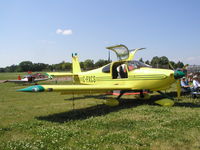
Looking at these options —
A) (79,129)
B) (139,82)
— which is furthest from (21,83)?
(79,129)

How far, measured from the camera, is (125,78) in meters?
8.98

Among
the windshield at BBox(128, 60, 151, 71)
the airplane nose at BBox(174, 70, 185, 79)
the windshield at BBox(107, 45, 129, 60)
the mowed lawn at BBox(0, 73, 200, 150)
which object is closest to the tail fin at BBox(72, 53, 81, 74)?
the windshield at BBox(107, 45, 129, 60)

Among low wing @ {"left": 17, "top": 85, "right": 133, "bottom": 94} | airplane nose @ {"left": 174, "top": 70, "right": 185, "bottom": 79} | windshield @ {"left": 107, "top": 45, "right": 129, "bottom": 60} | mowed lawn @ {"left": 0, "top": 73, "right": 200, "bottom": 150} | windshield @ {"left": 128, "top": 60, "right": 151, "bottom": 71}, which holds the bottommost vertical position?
mowed lawn @ {"left": 0, "top": 73, "right": 200, "bottom": 150}

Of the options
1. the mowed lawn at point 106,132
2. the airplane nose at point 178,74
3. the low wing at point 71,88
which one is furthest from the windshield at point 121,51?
the mowed lawn at point 106,132

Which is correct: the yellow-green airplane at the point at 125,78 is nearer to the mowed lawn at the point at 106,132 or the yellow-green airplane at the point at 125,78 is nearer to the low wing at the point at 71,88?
the low wing at the point at 71,88

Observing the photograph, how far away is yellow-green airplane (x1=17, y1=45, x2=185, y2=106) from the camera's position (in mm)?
7348

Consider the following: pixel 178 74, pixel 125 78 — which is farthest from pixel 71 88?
pixel 178 74

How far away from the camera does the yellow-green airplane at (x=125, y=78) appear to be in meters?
7.35

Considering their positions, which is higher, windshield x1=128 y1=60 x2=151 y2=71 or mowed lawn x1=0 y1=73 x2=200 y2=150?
windshield x1=128 y1=60 x2=151 y2=71

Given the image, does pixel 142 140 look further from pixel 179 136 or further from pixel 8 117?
pixel 8 117

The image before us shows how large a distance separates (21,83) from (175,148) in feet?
77.4

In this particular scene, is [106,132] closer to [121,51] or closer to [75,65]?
[121,51]

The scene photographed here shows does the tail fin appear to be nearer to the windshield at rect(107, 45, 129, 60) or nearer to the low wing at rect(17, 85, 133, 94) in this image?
the windshield at rect(107, 45, 129, 60)

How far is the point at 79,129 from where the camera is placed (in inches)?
204
